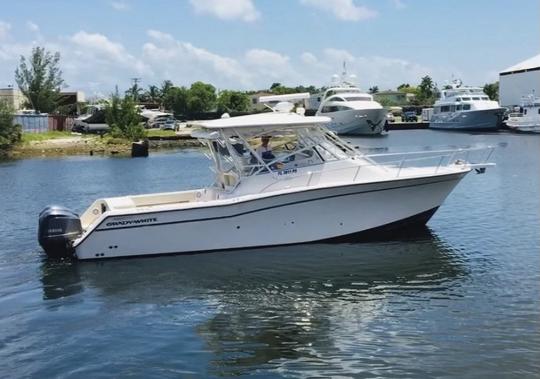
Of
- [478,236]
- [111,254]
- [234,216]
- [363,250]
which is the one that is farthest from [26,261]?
[478,236]

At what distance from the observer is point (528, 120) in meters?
77.9

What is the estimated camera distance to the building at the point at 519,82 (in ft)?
357

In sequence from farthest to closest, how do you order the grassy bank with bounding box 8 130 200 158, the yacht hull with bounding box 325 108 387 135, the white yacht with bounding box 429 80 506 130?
1. the white yacht with bounding box 429 80 506 130
2. the yacht hull with bounding box 325 108 387 135
3. the grassy bank with bounding box 8 130 200 158

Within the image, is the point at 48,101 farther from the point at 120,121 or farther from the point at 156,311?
the point at 156,311

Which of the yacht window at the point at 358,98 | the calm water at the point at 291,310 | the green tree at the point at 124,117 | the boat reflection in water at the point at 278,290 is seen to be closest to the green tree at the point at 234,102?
the yacht window at the point at 358,98

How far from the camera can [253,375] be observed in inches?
357

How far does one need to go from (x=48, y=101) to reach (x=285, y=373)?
3428 inches

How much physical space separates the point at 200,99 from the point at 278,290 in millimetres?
112928

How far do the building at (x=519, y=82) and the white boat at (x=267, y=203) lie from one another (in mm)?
99780

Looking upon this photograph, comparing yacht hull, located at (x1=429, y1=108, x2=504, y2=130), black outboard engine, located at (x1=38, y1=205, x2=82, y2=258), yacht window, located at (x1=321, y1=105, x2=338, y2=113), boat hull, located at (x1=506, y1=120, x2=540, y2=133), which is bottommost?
black outboard engine, located at (x1=38, y1=205, x2=82, y2=258)

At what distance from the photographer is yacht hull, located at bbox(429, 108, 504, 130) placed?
84.1m

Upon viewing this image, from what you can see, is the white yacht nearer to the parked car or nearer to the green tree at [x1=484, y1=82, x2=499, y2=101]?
the parked car

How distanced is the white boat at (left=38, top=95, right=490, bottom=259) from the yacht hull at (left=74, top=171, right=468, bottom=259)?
0.08ft

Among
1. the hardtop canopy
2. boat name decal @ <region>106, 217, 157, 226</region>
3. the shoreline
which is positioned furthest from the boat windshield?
the shoreline
